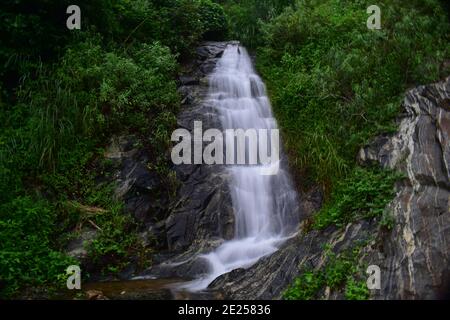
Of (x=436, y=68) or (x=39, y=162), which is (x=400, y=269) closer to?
(x=436, y=68)

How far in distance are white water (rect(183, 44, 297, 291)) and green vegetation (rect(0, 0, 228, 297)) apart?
1.30 meters

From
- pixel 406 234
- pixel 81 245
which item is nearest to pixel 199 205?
pixel 81 245

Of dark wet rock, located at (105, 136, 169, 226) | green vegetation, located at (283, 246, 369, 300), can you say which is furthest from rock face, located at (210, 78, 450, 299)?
dark wet rock, located at (105, 136, 169, 226)

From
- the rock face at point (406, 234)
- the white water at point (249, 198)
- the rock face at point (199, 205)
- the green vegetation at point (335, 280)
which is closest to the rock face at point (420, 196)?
the rock face at point (406, 234)

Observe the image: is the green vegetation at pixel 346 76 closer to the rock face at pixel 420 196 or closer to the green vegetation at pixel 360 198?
the rock face at pixel 420 196

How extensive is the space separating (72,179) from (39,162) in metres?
0.67

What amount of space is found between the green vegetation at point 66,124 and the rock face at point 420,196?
13.7 ft

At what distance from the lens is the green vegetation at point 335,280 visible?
218 inches

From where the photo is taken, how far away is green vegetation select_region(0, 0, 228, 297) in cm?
741

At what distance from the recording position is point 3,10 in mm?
8922

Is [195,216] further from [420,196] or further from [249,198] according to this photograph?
[420,196]

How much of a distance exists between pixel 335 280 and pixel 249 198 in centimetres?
315

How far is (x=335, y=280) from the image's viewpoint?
18.7 ft

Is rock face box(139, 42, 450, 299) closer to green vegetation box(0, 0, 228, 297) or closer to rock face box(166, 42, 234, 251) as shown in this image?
rock face box(166, 42, 234, 251)
